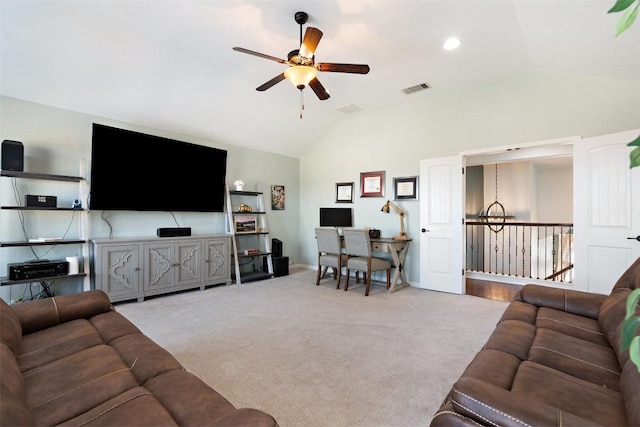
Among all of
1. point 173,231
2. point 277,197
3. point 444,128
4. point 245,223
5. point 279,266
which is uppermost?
point 444,128

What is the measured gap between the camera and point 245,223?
5.52 m

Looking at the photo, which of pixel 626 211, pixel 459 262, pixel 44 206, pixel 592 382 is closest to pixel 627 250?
pixel 626 211

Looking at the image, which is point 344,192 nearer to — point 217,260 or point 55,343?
point 217,260

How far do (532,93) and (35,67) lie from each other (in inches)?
227

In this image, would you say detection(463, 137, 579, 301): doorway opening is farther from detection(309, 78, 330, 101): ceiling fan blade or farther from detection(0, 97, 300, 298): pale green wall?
detection(0, 97, 300, 298): pale green wall

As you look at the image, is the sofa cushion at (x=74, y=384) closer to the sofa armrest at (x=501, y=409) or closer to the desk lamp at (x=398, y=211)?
the sofa armrest at (x=501, y=409)

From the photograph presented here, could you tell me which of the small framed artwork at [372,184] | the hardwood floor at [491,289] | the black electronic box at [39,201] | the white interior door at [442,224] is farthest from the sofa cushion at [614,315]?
the black electronic box at [39,201]

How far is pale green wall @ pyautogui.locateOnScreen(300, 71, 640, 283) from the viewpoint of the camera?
3561mm

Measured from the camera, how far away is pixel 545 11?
259 cm

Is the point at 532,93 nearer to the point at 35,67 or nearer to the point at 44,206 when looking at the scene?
the point at 35,67

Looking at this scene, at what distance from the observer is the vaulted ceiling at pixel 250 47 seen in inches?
107

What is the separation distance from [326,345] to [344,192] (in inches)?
141

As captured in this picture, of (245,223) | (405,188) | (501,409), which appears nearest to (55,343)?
(501,409)

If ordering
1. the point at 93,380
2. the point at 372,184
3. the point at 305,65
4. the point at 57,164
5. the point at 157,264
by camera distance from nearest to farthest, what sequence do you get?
the point at 93,380
the point at 305,65
the point at 57,164
the point at 157,264
the point at 372,184
